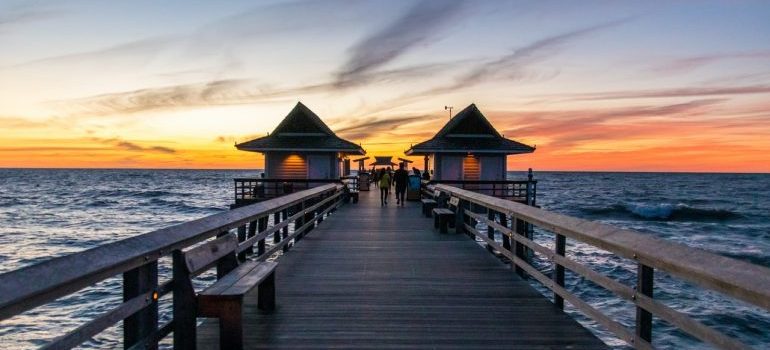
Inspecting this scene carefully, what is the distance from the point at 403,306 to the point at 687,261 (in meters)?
3.55

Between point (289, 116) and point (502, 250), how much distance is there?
28.7 m

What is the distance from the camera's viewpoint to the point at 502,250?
861 cm

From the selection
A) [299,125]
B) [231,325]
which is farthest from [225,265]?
[299,125]

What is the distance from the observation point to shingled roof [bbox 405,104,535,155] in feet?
107

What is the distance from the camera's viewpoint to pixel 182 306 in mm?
4375

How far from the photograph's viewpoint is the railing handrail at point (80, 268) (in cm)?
A: 254

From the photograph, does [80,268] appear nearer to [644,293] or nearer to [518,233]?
[644,293]

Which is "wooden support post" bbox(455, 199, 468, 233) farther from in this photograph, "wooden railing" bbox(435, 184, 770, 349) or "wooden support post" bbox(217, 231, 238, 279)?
"wooden support post" bbox(217, 231, 238, 279)

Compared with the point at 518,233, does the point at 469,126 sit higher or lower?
higher

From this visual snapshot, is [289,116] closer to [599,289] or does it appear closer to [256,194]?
[256,194]

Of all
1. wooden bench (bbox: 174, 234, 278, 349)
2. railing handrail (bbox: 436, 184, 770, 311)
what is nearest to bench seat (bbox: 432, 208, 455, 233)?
railing handrail (bbox: 436, 184, 770, 311)

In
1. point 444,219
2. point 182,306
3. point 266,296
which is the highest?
point 182,306

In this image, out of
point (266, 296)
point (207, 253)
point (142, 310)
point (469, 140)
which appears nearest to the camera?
point (142, 310)

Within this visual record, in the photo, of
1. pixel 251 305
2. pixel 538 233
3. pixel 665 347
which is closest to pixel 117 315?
pixel 251 305
